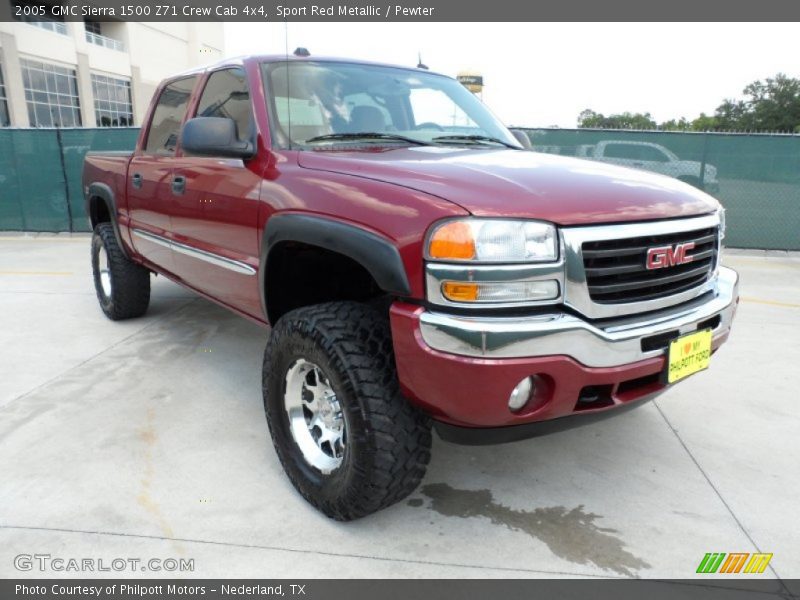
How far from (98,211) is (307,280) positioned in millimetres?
3279

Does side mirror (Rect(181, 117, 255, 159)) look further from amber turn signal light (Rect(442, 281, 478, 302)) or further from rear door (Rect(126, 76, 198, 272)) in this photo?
amber turn signal light (Rect(442, 281, 478, 302))

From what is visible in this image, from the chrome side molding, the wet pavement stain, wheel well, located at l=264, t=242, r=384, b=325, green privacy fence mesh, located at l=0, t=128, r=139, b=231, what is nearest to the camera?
the wet pavement stain

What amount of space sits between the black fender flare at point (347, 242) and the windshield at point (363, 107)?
51cm

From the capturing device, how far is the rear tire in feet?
15.7

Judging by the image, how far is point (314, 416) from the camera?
2541 millimetres

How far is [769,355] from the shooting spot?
4.34m

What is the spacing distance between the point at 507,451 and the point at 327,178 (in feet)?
5.30

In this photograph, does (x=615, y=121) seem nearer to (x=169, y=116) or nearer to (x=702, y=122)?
(x=702, y=122)

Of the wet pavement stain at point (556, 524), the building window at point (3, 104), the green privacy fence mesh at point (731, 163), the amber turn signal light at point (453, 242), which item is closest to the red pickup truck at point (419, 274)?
the amber turn signal light at point (453, 242)

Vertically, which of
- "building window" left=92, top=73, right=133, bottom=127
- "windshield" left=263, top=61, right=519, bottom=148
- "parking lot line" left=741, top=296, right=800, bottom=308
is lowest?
"parking lot line" left=741, top=296, right=800, bottom=308

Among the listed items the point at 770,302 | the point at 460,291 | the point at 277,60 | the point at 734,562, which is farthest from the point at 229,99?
the point at 770,302

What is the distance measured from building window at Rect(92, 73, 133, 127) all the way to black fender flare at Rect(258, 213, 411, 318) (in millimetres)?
40528

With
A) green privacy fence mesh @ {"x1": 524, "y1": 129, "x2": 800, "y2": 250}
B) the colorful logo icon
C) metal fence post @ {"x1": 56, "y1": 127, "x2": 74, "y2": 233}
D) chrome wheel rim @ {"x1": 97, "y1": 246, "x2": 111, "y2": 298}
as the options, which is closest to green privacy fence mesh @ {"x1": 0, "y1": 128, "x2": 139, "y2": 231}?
metal fence post @ {"x1": 56, "y1": 127, "x2": 74, "y2": 233}
